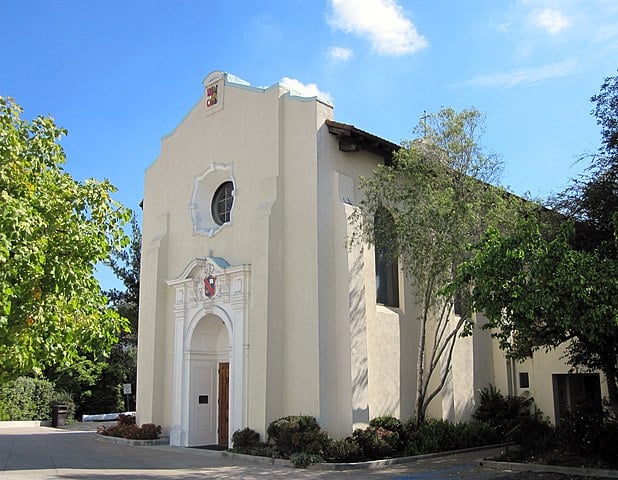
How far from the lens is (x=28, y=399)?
98.7 ft

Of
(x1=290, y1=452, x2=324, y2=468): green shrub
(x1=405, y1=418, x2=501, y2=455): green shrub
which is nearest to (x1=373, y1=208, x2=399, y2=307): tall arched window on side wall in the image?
(x1=405, y1=418, x2=501, y2=455): green shrub

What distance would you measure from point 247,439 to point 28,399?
17.8 meters

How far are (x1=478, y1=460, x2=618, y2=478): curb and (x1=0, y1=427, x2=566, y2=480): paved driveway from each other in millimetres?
368

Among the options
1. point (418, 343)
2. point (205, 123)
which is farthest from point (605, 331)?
point (205, 123)

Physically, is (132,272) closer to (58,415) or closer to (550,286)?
(58,415)

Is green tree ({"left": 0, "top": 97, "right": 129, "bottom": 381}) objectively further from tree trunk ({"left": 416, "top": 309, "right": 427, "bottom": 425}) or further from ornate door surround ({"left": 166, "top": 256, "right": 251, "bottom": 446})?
tree trunk ({"left": 416, "top": 309, "right": 427, "bottom": 425})

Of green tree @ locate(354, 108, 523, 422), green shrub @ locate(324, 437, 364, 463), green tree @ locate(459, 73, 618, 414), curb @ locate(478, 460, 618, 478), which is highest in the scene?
green tree @ locate(354, 108, 523, 422)

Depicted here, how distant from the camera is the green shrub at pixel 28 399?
2945cm

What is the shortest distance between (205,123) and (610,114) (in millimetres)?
11666

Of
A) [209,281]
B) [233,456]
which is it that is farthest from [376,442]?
[209,281]

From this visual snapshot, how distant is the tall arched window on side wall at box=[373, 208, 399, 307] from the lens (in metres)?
16.8

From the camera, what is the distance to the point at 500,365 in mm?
21312

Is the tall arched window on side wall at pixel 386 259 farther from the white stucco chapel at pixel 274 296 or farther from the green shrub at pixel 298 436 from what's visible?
the green shrub at pixel 298 436

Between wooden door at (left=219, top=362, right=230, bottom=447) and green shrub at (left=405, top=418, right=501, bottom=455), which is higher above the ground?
wooden door at (left=219, top=362, right=230, bottom=447)
